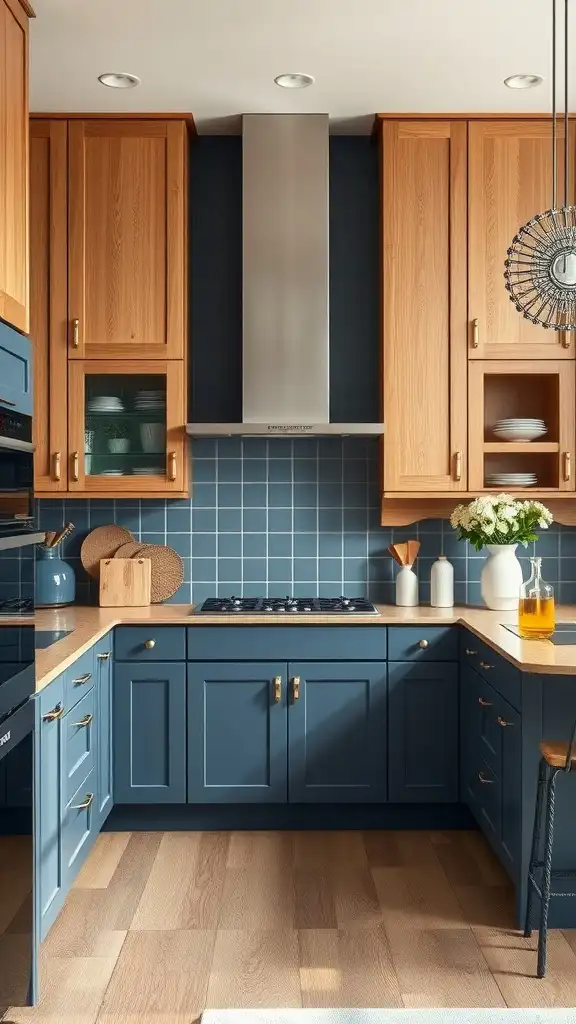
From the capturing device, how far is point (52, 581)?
384cm

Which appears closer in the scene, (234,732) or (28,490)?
(28,490)

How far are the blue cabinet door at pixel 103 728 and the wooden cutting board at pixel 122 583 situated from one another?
1.14 ft

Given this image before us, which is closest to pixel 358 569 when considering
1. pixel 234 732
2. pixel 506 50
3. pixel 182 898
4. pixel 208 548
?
pixel 208 548

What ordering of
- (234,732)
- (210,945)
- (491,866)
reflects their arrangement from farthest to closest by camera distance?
(234,732) → (491,866) → (210,945)

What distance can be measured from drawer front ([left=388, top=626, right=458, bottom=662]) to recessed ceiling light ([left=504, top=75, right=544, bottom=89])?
202cm

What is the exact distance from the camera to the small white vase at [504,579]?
148 inches

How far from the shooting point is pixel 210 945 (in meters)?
2.67

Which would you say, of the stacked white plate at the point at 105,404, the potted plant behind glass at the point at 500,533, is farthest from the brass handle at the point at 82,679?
the potted plant behind glass at the point at 500,533

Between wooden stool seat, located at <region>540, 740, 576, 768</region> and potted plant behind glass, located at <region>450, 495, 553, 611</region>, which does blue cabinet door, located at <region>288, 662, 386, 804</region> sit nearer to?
potted plant behind glass, located at <region>450, 495, 553, 611</region>

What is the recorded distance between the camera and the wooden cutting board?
152 inches

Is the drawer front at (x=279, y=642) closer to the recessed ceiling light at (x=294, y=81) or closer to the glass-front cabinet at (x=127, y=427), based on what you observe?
the glass-front cabinet at (x=127, y=427)

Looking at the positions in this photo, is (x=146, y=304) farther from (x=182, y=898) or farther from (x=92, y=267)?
(x=182, y=898)

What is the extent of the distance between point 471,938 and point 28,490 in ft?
5.91

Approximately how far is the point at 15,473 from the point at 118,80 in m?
1.97
